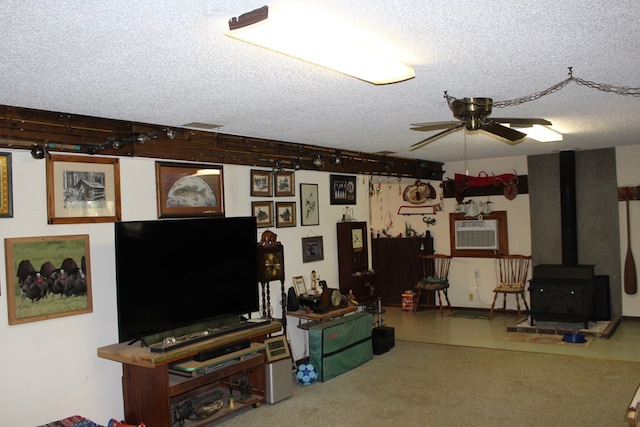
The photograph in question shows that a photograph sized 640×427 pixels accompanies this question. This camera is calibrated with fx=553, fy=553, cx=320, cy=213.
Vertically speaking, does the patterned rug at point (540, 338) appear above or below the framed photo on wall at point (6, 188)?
below

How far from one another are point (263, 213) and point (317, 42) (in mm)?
3487

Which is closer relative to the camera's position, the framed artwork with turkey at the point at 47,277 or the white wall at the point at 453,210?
the framed artwork with turkey at the point at 47,277

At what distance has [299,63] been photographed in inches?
116

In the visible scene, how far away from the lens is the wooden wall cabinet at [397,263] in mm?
9250

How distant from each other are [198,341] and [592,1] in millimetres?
3478

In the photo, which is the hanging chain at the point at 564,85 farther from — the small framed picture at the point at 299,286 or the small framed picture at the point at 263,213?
the small framed picture at the point at 299,286

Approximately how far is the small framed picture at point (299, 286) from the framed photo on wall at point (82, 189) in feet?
7.44

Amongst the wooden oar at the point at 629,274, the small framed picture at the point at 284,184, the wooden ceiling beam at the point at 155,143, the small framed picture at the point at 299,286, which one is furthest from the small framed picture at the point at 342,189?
the wooden oar at the point at 629,274

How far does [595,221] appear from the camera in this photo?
26.1 ft

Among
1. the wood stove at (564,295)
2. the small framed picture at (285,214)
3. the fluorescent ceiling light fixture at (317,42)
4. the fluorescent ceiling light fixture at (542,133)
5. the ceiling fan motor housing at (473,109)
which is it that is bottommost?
the wood stove at (564,295)

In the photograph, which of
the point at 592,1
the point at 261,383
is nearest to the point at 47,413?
the point at 261,383

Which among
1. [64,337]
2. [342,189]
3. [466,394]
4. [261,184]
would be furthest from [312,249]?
[64,337]

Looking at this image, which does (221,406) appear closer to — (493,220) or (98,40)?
(98,40)

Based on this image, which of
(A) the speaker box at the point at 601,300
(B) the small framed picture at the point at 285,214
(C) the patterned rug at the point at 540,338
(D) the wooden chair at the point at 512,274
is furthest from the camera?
(D) the wooden chair at the point at 512,274
